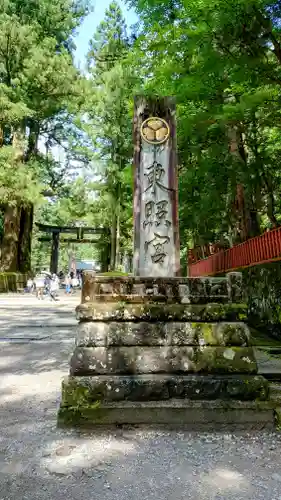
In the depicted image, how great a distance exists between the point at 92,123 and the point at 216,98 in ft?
55.0

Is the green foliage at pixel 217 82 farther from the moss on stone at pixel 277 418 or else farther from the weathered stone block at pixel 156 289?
the moss on stone at pixel 277 418

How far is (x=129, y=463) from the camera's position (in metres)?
2.44

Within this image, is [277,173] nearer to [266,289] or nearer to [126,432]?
[266,289]

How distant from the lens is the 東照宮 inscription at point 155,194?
5.14 metres

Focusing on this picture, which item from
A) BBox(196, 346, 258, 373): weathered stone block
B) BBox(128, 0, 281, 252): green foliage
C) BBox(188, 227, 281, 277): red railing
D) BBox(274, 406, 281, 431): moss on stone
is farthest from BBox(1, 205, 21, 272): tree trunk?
BBox(274, 406, 281, 431): moss on stone

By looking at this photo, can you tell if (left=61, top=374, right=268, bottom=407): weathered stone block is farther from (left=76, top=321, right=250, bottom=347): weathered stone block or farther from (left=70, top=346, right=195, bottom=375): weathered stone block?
(left=76, top=321, right=250, bottom=347): weathered stone block

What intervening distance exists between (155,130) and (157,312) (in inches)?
112

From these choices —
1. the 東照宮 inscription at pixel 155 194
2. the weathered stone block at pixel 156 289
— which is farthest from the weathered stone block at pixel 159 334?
the 東照宮 inscription at pixel 155 194

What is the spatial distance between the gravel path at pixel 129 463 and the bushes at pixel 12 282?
18.8 metres

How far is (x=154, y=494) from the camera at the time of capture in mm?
2104

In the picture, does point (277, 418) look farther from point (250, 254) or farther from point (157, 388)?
point (250, 254)

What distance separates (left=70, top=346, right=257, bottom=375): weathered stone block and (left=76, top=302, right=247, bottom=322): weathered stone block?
255 millimetres

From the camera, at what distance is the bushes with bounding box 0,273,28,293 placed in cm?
2120

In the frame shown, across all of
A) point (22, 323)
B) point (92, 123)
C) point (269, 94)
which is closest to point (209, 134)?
point (269, 94)
